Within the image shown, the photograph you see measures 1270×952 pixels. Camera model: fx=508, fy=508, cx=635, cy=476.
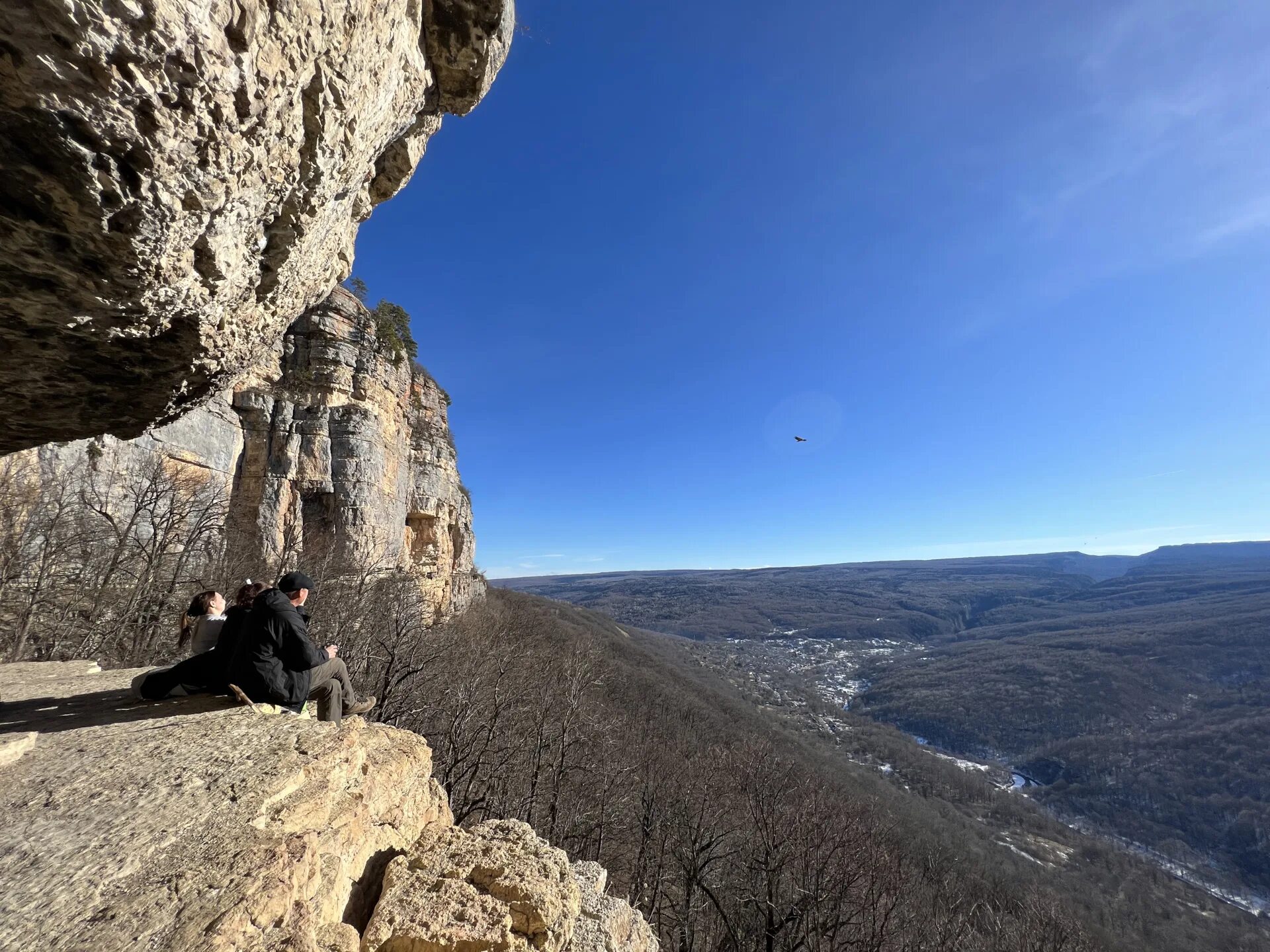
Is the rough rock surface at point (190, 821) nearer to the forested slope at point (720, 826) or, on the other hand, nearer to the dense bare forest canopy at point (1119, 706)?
the forested slope at point (720, 826)

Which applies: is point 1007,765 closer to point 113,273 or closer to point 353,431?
point 353,431

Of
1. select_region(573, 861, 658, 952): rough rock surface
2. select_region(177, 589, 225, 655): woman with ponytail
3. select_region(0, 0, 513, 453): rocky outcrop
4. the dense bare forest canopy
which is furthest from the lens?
the dense bare forest canopy

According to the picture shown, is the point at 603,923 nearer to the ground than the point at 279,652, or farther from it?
nearer to the ground

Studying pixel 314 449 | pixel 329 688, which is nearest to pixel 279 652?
pixel 329 688

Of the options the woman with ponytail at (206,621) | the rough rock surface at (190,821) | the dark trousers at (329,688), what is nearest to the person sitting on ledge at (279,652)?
the dark trousers at (329,688)

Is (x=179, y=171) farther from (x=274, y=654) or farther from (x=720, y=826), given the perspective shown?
(x=720, y=826)

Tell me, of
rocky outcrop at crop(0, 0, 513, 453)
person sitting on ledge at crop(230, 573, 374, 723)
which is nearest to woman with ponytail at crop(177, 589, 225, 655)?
person sitting on ledge at crop(230, 573, 374, 723)

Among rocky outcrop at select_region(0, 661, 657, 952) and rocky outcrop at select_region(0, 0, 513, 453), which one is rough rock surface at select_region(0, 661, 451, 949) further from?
rocky outcrop at select_region(0, 0, 513, 453)
